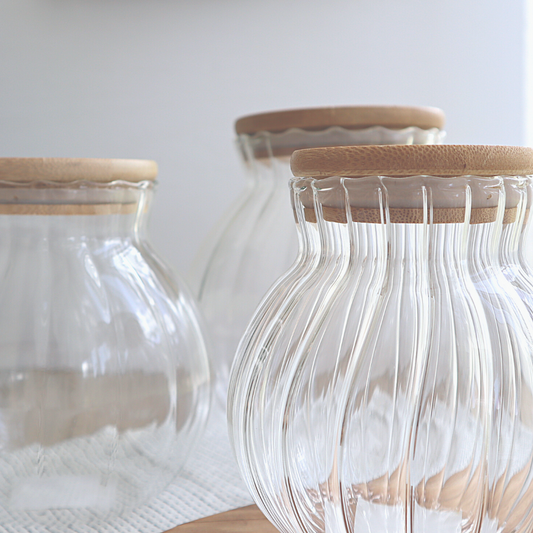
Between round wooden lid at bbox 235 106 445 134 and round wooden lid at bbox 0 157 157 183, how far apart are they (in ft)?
0.48

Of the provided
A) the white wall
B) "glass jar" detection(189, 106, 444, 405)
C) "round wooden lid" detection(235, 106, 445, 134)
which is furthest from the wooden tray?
the white wall

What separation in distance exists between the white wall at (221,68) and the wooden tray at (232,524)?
42 centimetres

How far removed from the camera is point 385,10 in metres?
0.64

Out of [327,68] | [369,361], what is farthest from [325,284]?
[327,68]

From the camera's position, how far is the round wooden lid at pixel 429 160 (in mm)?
216

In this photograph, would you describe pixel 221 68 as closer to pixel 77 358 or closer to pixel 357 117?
pixel 357 117

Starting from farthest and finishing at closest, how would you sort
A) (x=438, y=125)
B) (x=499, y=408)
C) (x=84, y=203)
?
(x=438, y=125), (x=84, y=203), (x=499, y=408)

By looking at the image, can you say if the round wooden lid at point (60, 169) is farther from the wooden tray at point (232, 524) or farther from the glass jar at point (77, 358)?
the wooden tray at point (232, 524)

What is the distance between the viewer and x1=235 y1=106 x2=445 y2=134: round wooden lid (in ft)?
1.36

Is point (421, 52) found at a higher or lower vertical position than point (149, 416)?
higher

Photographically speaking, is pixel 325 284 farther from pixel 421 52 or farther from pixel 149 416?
pixel 421 52

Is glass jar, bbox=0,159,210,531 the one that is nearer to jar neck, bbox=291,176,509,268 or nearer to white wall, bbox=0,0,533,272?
jar neck, bbox=291,176,509,268

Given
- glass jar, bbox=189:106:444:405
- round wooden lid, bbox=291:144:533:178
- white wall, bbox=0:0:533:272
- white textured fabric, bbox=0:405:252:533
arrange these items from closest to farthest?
1. round wooden lid, bbox=291:144:533:178
2. white textured fabric, bbox=0:405:252:533
3. glass jar, bbox=189:106:444:405
4. white wall, bbox=0:0:533:272

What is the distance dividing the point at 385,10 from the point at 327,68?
0.08m
